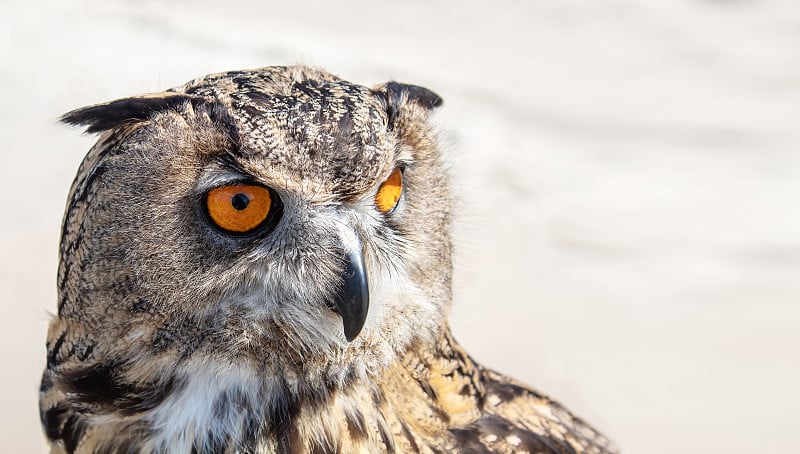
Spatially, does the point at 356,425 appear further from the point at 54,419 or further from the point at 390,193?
the point at 54,419

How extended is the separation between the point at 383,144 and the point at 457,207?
0.35 m

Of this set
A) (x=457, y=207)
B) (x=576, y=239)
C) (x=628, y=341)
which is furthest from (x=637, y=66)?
(x=457, y=207)

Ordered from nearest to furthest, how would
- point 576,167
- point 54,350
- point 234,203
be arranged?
point 234,203, point 54,350, point 576,167

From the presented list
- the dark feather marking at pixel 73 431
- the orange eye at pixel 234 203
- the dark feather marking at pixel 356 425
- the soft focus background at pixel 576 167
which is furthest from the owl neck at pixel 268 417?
the soft focus background at pixel 576 167

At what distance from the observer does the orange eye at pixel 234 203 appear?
Answer: 3.90 ft

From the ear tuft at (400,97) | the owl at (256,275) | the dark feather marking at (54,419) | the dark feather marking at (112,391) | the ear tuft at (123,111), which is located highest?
the ear tuft at (400,97)

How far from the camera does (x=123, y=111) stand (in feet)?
4.26

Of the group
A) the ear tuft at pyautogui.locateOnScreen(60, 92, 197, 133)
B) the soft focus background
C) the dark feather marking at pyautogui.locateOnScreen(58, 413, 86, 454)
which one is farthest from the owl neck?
the soft focus background

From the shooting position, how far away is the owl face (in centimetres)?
119

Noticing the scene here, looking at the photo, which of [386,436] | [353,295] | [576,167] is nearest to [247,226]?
[353,295]

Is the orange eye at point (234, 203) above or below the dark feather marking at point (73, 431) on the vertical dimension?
above

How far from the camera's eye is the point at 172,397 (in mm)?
1314

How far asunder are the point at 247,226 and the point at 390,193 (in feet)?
0.82

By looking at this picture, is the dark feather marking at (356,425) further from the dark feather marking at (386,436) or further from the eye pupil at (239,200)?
the eye pupil at (239,200)
